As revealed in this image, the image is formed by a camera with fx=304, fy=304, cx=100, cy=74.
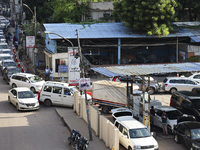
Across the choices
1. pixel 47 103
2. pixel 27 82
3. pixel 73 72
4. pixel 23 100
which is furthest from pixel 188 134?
pixel 27 82

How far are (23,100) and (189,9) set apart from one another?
29.0 metres

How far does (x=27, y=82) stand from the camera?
28531mm

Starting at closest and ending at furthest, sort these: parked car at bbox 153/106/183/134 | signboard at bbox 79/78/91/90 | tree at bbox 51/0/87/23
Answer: signboard at bbox 79/78/91/90 < parked car at bbox 153/106/183/134 < tree at bbox 51/0/87/23

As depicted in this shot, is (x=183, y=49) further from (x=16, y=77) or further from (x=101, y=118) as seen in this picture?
(x=101, y=118)

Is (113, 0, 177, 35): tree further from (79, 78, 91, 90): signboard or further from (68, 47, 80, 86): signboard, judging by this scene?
(79, 78, 91, 90): signboard

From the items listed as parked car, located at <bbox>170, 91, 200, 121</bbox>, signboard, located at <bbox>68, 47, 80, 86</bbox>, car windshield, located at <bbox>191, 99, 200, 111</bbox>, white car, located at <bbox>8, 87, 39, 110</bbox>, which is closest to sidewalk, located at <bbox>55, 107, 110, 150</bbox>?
white car, located at <bbox>8, 87, 39, 110</bbox>

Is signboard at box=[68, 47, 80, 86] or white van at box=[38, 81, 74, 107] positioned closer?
white van at box=[38, 81, 74, 107]

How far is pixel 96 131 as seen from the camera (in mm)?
17594

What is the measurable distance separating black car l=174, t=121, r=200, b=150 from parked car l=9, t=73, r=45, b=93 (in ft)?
Answer: 50.6

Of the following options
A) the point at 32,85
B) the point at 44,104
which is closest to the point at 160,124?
the point at 44,104

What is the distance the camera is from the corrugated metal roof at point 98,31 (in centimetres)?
3381

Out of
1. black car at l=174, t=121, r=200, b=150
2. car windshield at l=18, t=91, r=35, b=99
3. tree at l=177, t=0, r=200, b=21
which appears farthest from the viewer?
tree at l=177, t=0, r=200, b=21

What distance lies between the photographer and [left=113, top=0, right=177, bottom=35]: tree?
33375mm

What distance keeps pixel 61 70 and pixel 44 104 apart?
31.9ft
